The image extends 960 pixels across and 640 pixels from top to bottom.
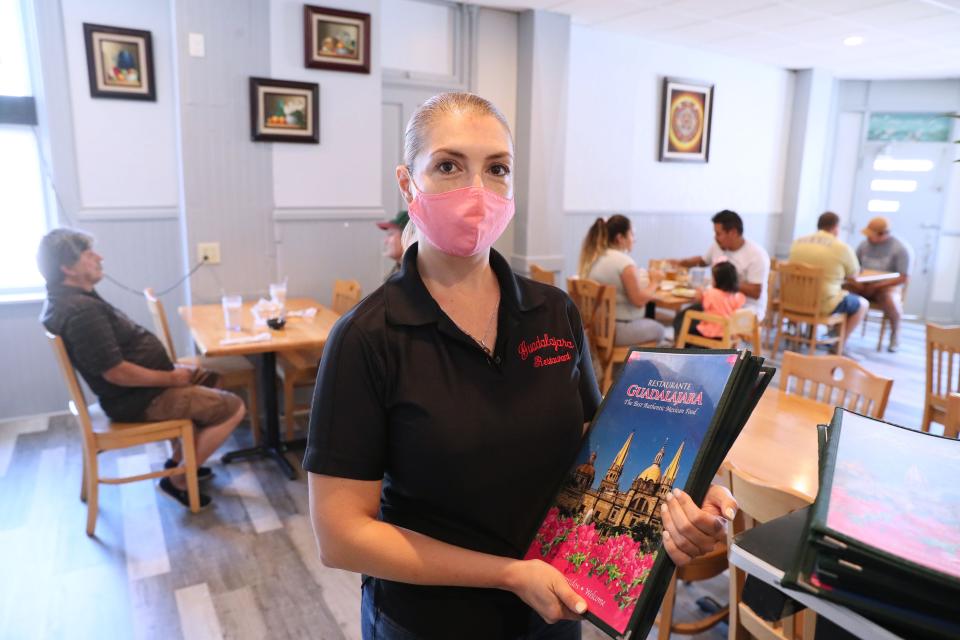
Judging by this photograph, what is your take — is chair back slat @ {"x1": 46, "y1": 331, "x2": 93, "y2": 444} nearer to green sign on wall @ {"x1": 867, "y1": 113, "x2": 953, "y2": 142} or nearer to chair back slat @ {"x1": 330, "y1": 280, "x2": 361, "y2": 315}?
chair back slat @ {"x1": 330, "y1": 280, "x2": 361, "y2": 315}

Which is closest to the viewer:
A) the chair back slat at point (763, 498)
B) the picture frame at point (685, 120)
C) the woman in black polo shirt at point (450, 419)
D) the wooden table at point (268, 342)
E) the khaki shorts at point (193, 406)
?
the woman in black polo shirt at point (450, 419)

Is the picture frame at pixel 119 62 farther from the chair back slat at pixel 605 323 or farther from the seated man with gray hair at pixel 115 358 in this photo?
the chair back slat at pixel 605 323

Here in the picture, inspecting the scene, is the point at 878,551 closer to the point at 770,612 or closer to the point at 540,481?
the point at 770,612

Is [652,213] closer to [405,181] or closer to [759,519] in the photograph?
[759,519]

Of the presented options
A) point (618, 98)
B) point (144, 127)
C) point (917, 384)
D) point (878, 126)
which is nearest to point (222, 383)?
point (144, 127)

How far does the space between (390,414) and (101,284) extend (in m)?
3.76

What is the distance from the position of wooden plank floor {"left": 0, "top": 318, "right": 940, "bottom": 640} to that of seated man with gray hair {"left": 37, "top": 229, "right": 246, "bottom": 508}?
0.76 ft

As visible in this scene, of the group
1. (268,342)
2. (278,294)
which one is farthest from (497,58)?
(268,342)

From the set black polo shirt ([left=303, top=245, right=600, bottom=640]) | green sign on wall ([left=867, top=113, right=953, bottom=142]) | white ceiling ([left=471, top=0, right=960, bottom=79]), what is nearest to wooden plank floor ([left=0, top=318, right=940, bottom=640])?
black polo shirt ([left=303, top=245, right=600, bottom=640])

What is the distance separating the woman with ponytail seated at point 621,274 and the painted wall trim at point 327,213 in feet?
4.75

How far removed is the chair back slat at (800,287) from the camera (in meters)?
5.15

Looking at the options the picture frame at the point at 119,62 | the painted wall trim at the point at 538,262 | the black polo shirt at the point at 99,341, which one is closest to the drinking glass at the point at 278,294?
the black polo shirt at the point at 99,341

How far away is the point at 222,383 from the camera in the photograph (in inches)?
134

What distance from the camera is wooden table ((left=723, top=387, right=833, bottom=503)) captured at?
175 centimetres
